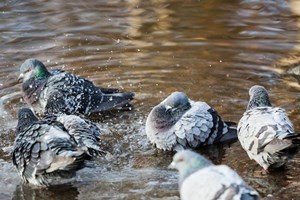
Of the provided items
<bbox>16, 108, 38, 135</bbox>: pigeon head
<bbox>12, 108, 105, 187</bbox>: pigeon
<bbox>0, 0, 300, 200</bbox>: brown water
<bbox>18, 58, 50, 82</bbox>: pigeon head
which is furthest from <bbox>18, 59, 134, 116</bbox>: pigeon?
<bbox>12, 108, 105, 187</bbox>: pigeon

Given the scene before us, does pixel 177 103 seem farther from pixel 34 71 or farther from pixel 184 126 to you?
pixel 34 71

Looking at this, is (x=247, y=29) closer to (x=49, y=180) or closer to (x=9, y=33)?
(x=9, y=33)

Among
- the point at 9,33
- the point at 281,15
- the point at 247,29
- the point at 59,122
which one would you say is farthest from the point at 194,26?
the point at 59,122

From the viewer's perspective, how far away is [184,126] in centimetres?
782

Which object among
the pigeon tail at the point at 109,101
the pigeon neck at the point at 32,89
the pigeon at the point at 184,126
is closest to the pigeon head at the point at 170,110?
the pigeon at the point at 184,126

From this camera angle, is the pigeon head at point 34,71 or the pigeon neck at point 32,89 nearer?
the pigeon neck at point 32,89

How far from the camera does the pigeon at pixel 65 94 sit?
880 centimetres

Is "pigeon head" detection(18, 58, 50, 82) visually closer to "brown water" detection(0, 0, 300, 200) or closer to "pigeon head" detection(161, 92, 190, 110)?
"brown water" detection(0, 0, 300, 200)

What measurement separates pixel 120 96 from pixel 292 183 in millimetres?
2692

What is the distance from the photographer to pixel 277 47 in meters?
10.9

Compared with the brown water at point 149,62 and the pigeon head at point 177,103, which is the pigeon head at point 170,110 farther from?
the brown water at point 149,62

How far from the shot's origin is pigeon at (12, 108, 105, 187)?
6.72 metres

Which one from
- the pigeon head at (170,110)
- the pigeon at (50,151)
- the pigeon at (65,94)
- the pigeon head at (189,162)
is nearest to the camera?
the pigeon head at (189,162)

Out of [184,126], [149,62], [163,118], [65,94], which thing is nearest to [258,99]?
[184,126]
